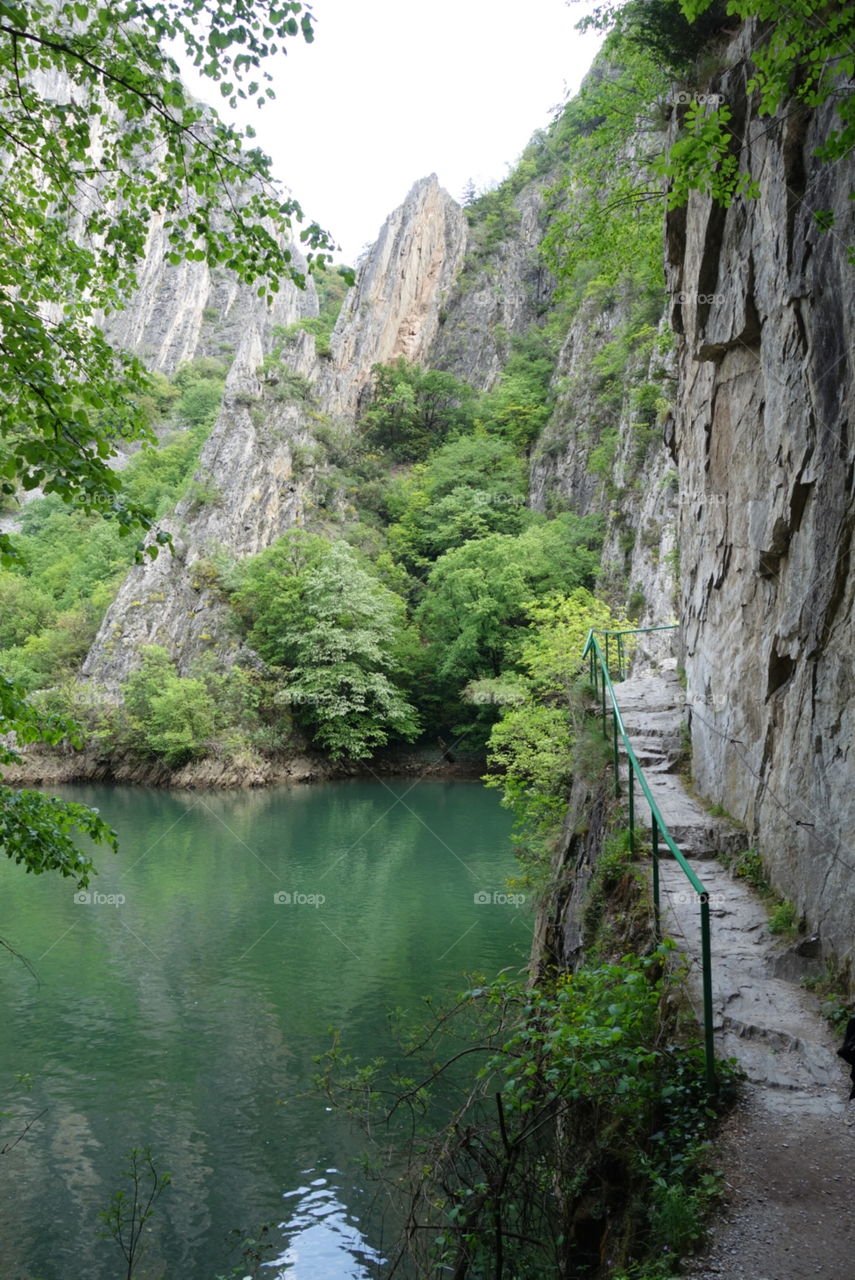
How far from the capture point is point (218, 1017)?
10.5 meters

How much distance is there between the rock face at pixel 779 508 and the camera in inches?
202

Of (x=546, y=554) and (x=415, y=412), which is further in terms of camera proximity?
(x=415, y=412)

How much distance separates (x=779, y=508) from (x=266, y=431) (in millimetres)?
38484

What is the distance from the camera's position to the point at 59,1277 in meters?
6.02

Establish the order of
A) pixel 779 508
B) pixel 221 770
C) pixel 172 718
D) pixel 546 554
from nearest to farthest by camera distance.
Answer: pixel 779 508 → pixel 221 770 → pixel 172 718 → pixel 546 554

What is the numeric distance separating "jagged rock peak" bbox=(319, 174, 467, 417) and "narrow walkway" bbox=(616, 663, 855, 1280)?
4313 cm

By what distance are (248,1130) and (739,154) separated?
9.48 metres

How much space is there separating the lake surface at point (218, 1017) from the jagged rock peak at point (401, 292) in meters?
32.3

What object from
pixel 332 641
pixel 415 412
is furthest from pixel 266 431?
pixel 332 641

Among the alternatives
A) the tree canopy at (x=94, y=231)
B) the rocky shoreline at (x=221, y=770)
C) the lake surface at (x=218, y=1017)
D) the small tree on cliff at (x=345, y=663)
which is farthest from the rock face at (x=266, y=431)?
the tree canopy at (x=94, y=231)

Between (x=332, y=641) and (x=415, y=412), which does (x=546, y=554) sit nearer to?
(x=332, y=641)

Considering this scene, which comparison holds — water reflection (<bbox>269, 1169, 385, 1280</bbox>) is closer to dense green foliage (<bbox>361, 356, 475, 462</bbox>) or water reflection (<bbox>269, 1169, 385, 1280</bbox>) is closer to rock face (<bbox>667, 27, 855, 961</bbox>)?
rock face (<bbox>667, 27, 855, 961</bbox>)

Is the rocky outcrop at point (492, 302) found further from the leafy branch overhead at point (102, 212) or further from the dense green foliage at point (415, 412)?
the leafy branch overhead at point (102, 212)

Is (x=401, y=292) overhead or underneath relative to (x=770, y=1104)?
overhead
